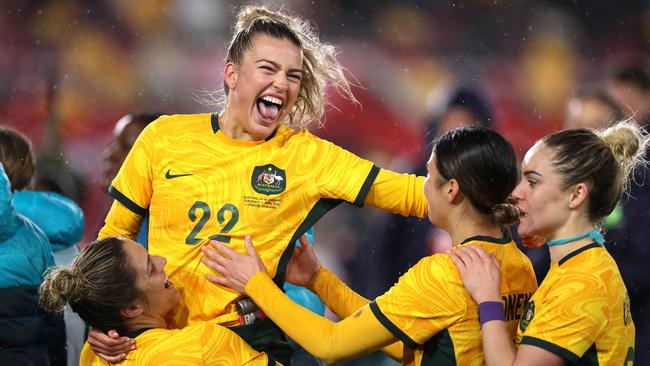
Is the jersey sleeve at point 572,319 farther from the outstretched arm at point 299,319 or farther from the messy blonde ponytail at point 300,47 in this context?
the messy blonde ponytail at point 300,47

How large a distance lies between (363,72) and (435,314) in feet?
13.1

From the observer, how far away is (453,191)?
7.18 ft

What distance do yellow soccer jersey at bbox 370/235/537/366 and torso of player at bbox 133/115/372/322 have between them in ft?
1.40

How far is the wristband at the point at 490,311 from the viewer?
6.74 feet

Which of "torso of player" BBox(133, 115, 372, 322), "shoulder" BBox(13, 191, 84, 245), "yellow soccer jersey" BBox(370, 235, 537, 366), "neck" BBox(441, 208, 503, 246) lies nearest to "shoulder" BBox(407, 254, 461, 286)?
"yellow soccer jersey" BBox(370, 235, 537, 366)

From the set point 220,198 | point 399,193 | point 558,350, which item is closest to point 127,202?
point 220,198

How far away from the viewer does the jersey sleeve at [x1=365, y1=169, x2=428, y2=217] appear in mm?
2494

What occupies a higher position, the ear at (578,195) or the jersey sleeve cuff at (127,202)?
the ear at (578,195)

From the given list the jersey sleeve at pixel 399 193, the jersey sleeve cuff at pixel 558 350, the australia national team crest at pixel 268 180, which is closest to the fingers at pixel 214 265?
the australia national team crest at pixel 268 180

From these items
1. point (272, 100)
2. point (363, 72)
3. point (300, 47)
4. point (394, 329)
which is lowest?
point (394, 329)

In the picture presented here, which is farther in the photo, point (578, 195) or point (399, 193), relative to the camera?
point (399, 193)

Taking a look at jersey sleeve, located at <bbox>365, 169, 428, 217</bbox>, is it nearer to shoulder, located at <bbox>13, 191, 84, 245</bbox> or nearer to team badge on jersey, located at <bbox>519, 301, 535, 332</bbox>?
team badge on jersey, located at <bbox>519, 301, 535, 332</bbox>

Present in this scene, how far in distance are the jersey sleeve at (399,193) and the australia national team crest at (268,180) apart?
235mm

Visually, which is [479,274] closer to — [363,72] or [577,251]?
[577,251]
